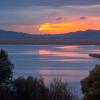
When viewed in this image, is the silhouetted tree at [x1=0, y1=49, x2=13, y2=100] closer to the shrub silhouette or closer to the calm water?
the shrub silhouette

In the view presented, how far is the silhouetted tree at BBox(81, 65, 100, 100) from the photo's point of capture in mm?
11000

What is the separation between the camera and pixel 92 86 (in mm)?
11180

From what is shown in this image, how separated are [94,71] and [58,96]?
1.19m

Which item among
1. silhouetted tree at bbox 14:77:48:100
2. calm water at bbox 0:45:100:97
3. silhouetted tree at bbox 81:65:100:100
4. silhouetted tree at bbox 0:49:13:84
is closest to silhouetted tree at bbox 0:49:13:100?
silhouetted tree at bbox 0:49:13:84

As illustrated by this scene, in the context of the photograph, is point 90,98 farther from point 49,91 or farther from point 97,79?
point 49,91

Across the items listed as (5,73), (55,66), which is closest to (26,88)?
(5,73)

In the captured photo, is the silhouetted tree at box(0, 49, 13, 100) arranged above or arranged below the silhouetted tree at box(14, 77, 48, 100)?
above

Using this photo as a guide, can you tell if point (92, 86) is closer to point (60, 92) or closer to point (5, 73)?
point (60, 92)

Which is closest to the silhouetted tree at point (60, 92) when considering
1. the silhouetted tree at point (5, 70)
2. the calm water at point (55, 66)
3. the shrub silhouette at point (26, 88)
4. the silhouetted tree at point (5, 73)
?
the shrub silhouette at point (26, 88)

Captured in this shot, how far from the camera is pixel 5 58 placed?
44.5 feet

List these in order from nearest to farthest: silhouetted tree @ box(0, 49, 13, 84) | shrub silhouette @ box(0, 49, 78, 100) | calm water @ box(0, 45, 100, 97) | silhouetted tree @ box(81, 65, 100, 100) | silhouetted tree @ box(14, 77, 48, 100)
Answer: silhouetted tree @ box(81, 65, 100, 100) → shrub silhouette @ box(0, 49, 78, 100) → silhouetted tree @ box(14, 77, 48, 100) → silhouetted tree @ box(0, 49, 13, 84) → calm water @ box(0, 45, 100, 97)

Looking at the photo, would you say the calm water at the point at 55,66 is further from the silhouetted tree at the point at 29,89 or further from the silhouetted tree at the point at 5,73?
the silhouetted tree at the point at 29,89

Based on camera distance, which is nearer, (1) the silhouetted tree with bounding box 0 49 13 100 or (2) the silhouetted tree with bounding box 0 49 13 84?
(1) the silhouetted tree with bounding box 0 49 13 100

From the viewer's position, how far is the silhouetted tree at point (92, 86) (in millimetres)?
11000
